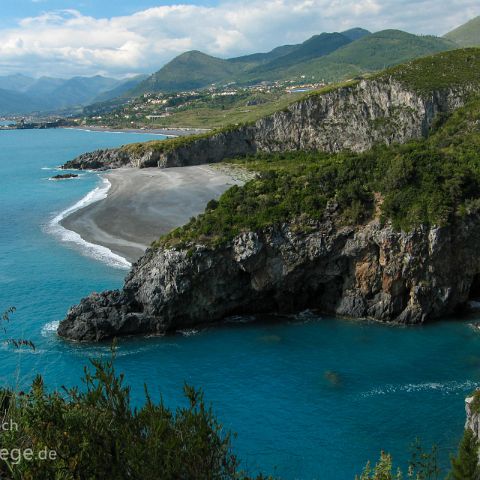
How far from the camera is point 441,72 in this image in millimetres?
102062

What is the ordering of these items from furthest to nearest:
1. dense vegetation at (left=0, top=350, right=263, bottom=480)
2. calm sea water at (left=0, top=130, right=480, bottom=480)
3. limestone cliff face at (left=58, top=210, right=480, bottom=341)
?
limestone cliff face at (left=58, top=210, right=480, bottom=341) → calm sea water at (left=0, top=130, right=480, bottom=480) → dense vegetation at (left=0, top=350, right=263, bottom=480)

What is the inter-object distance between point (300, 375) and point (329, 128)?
284ft

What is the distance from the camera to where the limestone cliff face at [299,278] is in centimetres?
4447

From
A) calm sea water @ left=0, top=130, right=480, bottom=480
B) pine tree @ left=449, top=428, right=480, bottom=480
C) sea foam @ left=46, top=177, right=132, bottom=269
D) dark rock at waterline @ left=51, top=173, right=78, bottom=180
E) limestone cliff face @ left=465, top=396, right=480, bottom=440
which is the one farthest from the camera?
dark rock at waterline @ left=51, top=173, right=78, bottom=180

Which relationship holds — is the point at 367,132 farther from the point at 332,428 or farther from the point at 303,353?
the point at 332,428

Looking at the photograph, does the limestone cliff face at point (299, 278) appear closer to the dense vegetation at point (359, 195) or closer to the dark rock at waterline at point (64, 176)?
the dense vegetation at point (359, 195)

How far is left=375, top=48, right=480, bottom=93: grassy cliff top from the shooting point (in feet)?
319

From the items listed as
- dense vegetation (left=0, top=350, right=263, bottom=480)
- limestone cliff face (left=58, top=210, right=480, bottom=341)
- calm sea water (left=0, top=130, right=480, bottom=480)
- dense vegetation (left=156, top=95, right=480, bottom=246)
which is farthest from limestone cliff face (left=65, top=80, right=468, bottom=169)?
dense vegetation (left=0, top=350, right=263, bottom=480)

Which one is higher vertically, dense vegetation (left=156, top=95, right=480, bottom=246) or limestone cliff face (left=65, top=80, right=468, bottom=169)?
limestone cliff face (left=65, top=80, right=468, bottom=169)

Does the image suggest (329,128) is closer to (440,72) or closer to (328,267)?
(440,72)

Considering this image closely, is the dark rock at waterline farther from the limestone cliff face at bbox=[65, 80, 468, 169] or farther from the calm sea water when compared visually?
the calm sea water

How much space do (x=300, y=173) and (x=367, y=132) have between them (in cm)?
6082

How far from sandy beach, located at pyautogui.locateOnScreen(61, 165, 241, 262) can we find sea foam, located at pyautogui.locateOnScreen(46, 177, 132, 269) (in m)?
0.90

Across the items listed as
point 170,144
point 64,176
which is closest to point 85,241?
point 64,176
